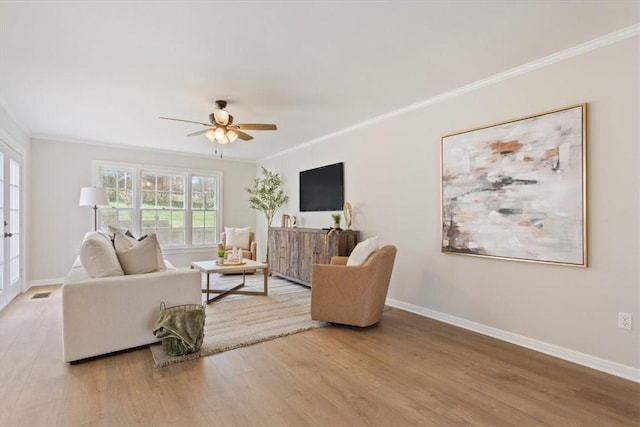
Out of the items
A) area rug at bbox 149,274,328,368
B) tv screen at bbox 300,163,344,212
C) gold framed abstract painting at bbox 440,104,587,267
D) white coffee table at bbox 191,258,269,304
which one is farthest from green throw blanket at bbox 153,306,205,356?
tv screen at bbox 300,163,344,212

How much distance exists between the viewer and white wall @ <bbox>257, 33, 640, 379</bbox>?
2344 millimetres

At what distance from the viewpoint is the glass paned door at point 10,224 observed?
3916mm

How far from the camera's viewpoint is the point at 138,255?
2.90m

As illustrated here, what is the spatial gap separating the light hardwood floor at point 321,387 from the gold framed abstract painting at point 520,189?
0.91m

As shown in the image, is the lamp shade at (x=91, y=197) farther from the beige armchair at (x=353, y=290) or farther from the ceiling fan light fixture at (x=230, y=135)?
the beige armchair at (x=353, y=290)

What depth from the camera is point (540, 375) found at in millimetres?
2348

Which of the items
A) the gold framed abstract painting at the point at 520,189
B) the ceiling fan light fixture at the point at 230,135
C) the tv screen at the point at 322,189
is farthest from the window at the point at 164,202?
the gold framed abstract painting at the point at 520,189

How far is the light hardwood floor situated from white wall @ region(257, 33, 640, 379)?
306mm

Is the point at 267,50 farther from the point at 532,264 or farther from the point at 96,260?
the point at 532,264

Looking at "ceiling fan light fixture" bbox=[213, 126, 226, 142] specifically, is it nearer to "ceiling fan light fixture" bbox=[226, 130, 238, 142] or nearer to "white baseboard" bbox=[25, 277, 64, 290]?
"ceiling fan light fixture" bbox=[226, 130, 238, 142]

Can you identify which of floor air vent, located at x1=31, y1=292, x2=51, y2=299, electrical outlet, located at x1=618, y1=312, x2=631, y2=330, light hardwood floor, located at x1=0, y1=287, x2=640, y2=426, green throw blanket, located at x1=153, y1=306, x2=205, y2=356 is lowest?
light hardwood floor, located at x1=0, y1=287, x2=640, y2=426

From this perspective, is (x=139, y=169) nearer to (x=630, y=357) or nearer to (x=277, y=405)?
(x=277, y=405)

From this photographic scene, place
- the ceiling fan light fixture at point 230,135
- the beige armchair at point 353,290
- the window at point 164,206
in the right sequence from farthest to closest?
1. the window at point 164,206
2. the ceiling fan light fixture at point 230,135
3. the beige armchair at point 353,290

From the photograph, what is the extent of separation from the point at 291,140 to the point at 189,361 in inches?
156
